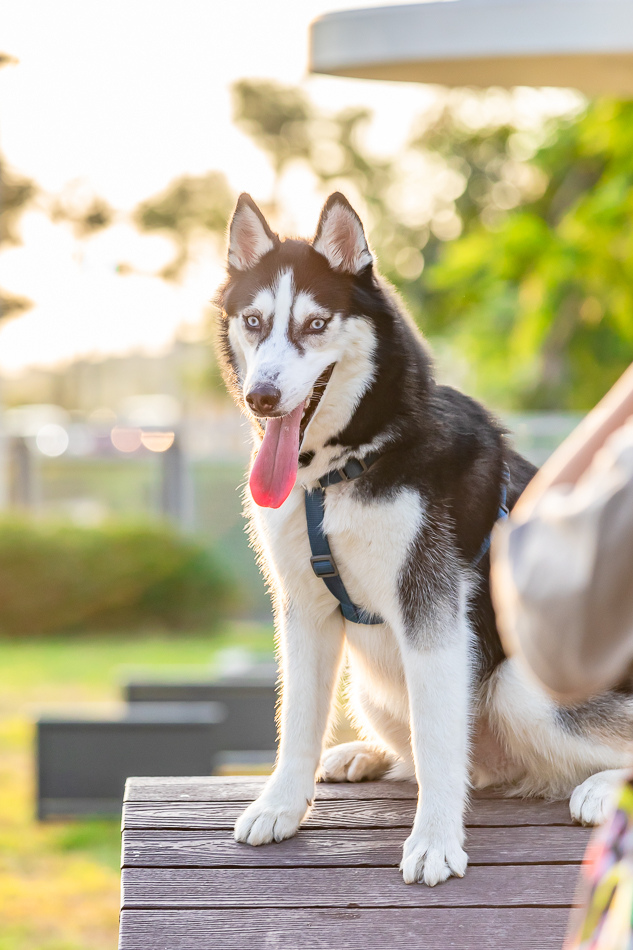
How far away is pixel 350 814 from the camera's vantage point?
249 cm

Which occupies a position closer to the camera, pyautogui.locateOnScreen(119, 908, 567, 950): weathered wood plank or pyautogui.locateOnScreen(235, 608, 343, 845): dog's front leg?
pyautogui.locateOnScreen(119, 908, 567, 950): weathered wood plank

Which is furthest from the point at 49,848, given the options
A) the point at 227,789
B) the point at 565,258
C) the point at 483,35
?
the point at 483,35

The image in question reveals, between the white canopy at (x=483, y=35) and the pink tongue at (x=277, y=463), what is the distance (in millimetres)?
2340

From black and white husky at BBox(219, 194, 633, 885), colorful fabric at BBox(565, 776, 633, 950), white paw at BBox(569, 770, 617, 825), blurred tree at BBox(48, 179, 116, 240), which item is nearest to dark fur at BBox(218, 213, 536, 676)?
black and white husky at BBox(219, 194, 633, 885)

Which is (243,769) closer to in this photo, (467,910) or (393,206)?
(467,910)

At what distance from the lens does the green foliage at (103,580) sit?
1105cm

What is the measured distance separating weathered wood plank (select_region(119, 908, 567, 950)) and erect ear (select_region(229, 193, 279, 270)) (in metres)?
1.43

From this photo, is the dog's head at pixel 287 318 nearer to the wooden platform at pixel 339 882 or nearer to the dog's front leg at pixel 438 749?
the dog's front leg at pixel 438 749

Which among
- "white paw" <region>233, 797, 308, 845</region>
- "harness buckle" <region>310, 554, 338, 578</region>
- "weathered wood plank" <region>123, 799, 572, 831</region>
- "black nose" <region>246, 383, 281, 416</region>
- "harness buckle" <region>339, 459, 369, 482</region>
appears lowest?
"weathered wood plank" <region>123, 799, 572, 831</region>

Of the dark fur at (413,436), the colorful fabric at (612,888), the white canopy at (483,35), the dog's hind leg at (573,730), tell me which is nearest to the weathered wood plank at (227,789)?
the dog's hind leg at (573,730)

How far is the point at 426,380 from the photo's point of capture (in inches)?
92.0

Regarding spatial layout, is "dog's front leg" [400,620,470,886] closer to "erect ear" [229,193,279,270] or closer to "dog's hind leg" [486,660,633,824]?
"dog's hind leg" [486,660,633,824]

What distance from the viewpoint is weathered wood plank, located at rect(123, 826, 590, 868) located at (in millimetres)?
2217

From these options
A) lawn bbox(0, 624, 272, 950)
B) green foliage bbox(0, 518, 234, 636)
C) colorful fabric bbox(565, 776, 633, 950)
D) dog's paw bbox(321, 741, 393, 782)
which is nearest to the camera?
colorful fabric bbox(565, 776, 633, 950)
